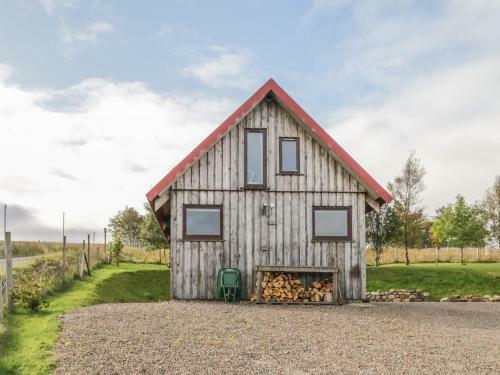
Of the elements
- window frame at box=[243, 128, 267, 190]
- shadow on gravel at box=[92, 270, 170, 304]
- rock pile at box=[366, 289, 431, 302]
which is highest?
window frame at box=[243, 128, 267, 190]

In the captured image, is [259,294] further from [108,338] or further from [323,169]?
[108,338]

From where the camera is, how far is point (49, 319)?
13281 mm

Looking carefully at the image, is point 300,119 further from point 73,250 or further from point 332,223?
point 73,250

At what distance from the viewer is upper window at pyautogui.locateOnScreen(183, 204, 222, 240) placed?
18.5 meters

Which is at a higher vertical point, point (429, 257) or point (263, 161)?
point (263, 161)

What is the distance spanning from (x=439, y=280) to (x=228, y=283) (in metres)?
18.2

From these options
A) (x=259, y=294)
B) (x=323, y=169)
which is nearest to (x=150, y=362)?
(x=259, y=294)

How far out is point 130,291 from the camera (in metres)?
27.4

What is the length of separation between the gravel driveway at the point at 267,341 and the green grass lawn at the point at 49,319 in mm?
344

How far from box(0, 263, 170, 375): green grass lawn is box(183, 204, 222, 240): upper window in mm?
3919

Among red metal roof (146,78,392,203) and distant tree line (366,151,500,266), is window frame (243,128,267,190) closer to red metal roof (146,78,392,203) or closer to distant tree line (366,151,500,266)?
red metal roof (146,78,392,203)

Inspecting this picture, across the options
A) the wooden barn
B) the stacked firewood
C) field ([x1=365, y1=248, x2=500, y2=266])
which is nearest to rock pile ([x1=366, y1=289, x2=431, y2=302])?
the wooden barn

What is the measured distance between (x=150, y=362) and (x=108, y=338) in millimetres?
2073

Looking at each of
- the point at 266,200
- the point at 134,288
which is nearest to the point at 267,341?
the point at 266,200
